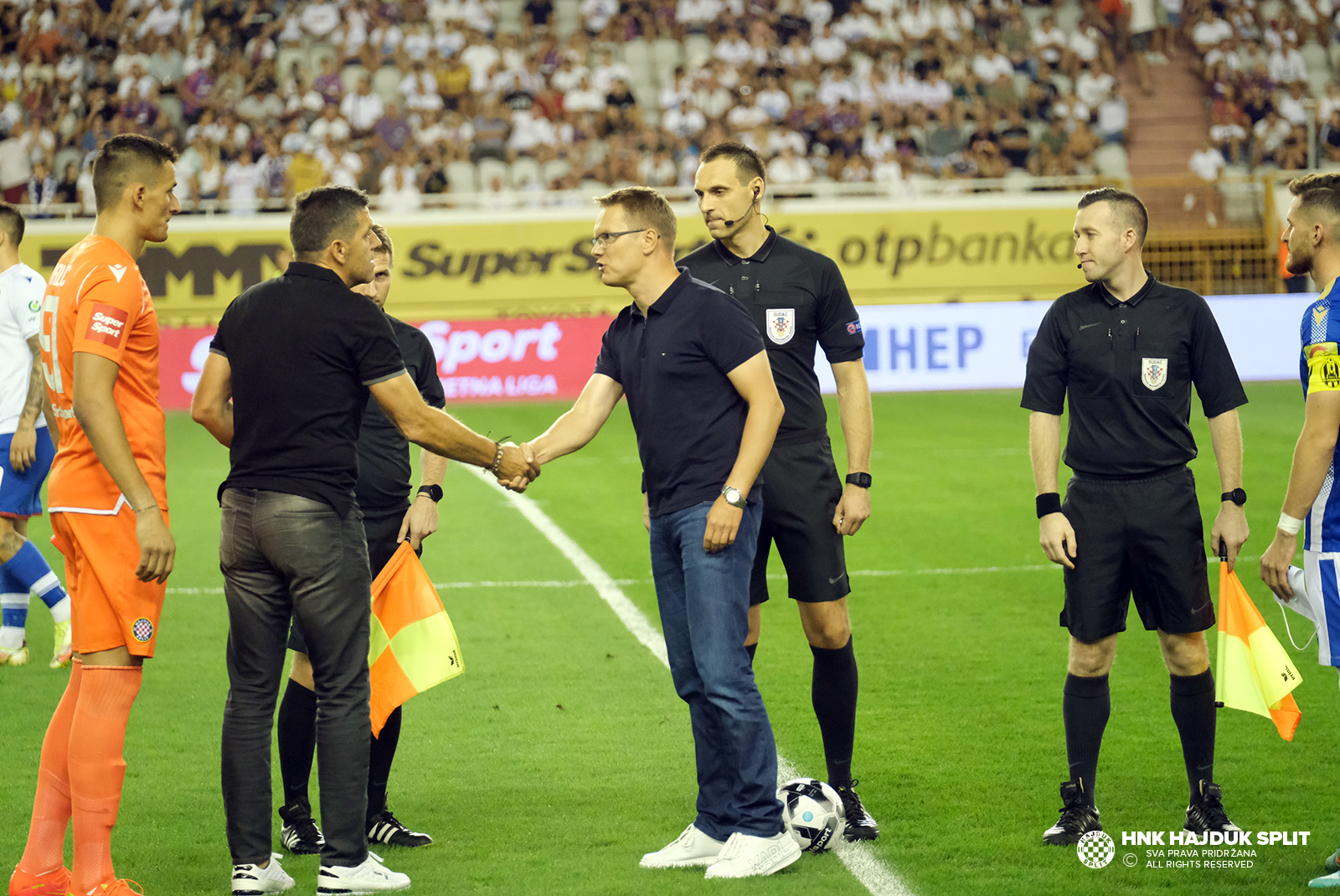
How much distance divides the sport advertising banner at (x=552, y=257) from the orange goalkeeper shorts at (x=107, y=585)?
654 inches

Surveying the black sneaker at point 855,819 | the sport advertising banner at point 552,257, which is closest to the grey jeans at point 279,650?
the black sneaker at point 855,819

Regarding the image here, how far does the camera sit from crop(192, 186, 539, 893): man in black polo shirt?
13.6 feet

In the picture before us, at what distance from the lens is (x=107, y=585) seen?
4.13 metres

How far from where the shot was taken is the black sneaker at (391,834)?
4.79 metres

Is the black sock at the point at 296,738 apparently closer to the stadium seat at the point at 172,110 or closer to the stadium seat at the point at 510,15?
the stadium seat at the point at 172,110

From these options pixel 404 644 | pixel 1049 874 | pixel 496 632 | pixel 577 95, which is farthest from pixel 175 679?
pixel 577 95

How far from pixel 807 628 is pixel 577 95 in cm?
2044

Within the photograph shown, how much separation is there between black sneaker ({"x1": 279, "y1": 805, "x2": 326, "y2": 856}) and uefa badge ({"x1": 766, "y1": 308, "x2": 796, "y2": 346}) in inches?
93.9

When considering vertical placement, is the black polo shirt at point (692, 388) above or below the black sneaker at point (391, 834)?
above

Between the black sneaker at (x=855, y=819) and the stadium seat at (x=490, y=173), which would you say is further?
the stadium seat at (x=490, y=173)

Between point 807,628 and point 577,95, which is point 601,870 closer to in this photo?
point 807,628

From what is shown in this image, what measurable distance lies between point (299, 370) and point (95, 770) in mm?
1338

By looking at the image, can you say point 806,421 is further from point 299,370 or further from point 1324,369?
point 299,370

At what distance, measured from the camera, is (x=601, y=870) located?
4480 mm
